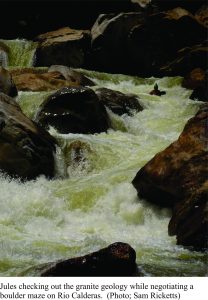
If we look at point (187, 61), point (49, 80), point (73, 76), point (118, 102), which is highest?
point (49, 80)

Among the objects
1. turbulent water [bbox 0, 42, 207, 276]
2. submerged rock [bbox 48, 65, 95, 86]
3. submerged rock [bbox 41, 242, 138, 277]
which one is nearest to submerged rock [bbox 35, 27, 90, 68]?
submerged rock [bbox 48, 65, 95, 86]

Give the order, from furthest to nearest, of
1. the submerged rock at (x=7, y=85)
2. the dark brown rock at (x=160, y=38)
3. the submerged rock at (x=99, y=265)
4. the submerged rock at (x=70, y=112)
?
1. the dark brown rock at (x=160, y=38)
2. the submerged rock at (x=7, y=85)
3. the submerged rock at (x=70, y=112)
4. the submerged rock at (x=99, y=265)

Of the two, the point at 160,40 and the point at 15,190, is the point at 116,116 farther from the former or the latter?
the point at 160,40

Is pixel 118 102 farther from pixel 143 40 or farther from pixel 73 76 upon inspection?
pixel 143 40

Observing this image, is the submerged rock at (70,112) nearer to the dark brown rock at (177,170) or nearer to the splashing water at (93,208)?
the splashing water at (93,208)

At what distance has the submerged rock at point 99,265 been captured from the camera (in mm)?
5266

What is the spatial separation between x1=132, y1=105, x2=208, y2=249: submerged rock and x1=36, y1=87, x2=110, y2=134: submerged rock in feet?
11.7

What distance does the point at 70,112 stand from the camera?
12.4 metres

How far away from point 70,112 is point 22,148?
2.42 m

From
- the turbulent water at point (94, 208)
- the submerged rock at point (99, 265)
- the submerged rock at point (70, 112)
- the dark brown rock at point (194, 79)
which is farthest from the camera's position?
the dark brown rock at point (194, 79)

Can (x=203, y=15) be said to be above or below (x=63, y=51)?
below

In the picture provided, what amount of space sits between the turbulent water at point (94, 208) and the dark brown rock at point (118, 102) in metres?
0.29

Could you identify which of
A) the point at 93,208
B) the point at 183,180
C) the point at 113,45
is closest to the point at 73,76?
the point at 113,45

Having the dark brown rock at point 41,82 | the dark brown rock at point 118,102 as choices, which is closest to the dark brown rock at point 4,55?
the dark brown rock at point 41,82
